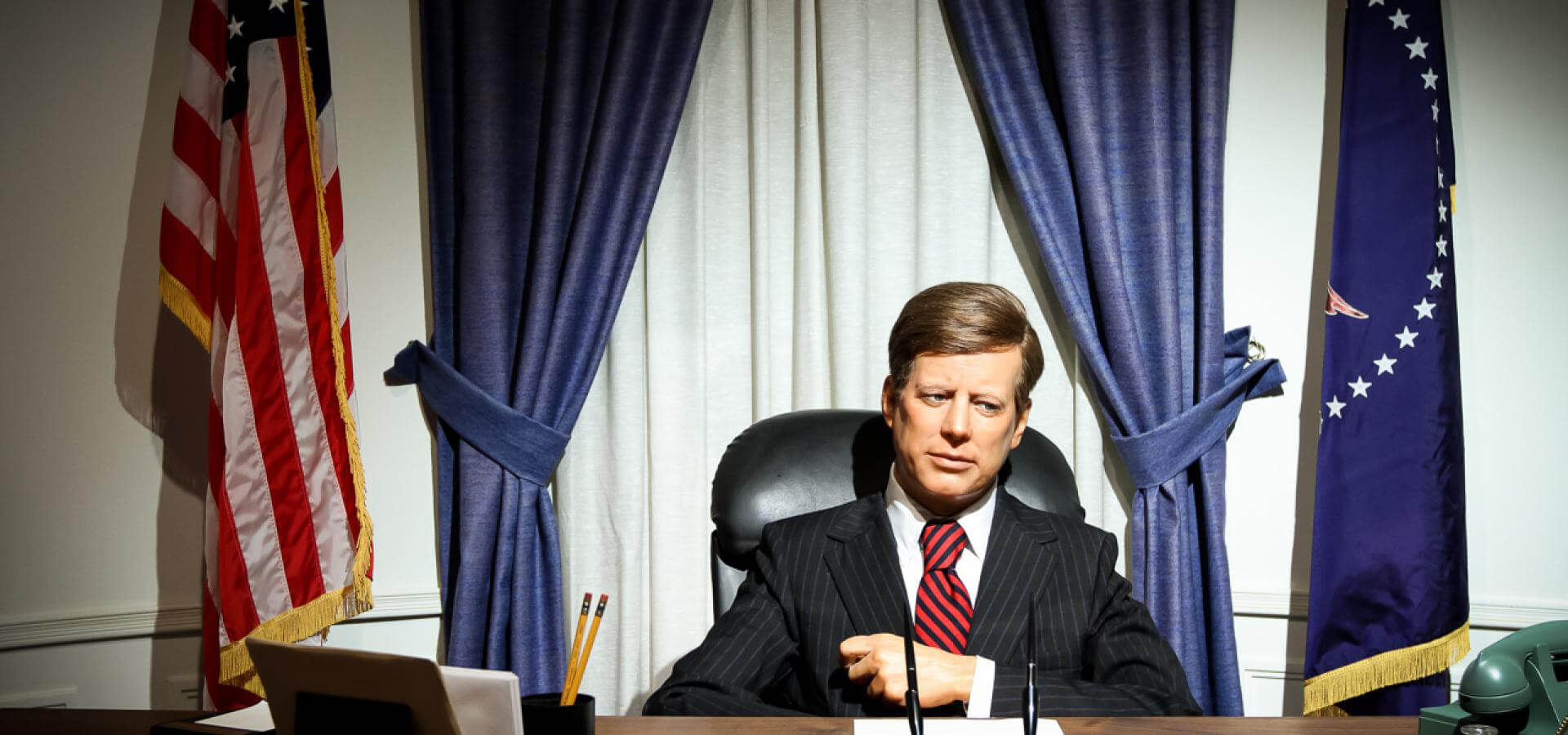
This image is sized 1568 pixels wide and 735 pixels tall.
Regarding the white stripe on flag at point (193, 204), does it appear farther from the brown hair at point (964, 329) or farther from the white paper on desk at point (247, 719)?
the brown hair at point (964, 329)

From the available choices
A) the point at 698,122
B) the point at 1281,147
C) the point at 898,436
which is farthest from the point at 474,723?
the point at 1281,147

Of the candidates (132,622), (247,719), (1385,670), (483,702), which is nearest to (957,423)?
(483,702)

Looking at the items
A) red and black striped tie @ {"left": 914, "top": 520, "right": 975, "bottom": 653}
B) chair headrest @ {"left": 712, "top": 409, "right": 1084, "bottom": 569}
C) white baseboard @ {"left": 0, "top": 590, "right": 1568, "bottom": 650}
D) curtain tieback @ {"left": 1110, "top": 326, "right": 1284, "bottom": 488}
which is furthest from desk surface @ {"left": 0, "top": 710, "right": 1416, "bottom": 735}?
white baseboard @ {"left": 0, "top": 590, "right": 1568, "bottom": 650}

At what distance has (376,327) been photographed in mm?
3037

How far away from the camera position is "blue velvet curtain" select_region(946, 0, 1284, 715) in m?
2.79

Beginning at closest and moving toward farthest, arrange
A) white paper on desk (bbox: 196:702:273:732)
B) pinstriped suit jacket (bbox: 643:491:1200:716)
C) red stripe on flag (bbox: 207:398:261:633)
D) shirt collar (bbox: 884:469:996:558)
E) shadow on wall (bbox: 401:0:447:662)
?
white paper on desk (bbox: 196:702:273:732)
pinstriped suit jacket (bbox: 643:491:1200:716)
shirt collar (bbox: 884:469:996:558)
red stripe on flag (bbox: 207:398:261:633)
shadow on wall (bbox: 401:0:447:662)

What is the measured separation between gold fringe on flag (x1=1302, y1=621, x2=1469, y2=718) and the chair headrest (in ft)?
3.49

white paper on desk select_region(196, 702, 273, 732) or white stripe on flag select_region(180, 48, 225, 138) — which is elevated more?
white stripe on flag select_region(180, 48, 225, 138)

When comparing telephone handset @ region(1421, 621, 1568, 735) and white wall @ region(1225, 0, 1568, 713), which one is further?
white wall @ region(1225, 0, 1568, 713)

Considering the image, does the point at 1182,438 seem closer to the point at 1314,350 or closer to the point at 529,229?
the point at 1314,350

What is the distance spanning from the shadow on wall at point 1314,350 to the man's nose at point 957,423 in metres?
1.58

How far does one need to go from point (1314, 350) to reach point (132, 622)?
10.7ft

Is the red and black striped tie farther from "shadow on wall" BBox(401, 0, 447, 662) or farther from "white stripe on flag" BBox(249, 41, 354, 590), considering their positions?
"shadow on wall" BBox(401, 0, 447, 662)

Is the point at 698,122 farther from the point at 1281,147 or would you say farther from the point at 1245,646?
the point at 1245,646
